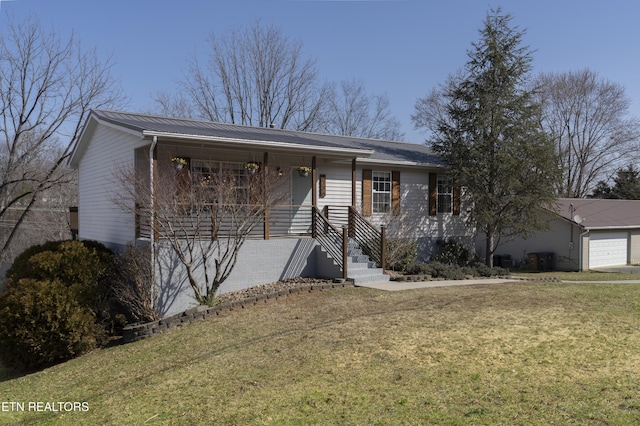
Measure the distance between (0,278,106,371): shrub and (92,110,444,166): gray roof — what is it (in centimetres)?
379

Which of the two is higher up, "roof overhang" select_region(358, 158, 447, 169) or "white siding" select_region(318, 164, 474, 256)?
"roof overhang" select_region(358, 158, 447, 169)

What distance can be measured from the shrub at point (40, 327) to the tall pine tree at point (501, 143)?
12.1m

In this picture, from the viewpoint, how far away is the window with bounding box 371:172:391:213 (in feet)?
52.4

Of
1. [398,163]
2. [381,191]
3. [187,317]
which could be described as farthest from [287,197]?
[187,317]

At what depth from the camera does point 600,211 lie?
23219mm

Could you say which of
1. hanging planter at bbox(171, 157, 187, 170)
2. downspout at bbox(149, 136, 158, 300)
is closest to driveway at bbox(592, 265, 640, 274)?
hanging planter at bbox(171, 157, 187, 170)

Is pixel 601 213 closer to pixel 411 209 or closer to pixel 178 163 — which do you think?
pixel 411 209

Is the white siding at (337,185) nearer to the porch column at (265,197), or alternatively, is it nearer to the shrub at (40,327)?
the porch column at (265,197)

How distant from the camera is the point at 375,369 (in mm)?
5844

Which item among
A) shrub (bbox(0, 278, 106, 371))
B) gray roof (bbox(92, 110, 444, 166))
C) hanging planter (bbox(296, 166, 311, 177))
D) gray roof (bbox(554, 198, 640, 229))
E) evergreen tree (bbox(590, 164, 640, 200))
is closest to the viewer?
shrub (bbox(0, 278, 106, 371))

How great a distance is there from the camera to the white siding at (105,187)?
12.3m

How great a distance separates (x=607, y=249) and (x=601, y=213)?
2208 mm

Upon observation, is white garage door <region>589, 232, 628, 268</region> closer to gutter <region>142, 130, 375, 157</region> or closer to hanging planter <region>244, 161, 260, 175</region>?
gutter <region>142, 130, 375, 157</region>

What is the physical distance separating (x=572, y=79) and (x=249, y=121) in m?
25.2
